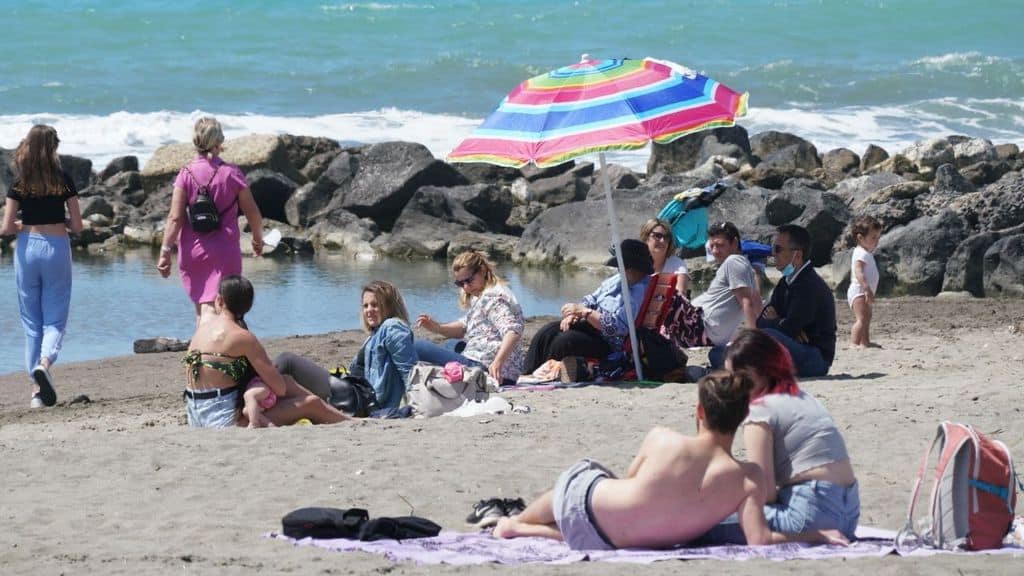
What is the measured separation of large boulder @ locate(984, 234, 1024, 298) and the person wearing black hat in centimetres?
534

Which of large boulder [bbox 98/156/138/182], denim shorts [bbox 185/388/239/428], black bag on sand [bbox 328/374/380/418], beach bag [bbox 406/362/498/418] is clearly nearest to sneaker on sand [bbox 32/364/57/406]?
denim shorts [bbox 185/388/239/428]

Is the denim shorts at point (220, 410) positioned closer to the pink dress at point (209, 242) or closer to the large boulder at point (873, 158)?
the pink dress at point (209, 242)

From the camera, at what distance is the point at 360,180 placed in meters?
20.3

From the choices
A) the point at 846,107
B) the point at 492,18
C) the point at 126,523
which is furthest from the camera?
the point at 492,18

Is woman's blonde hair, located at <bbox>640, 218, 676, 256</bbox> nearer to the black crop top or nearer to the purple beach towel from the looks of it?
the black crop top

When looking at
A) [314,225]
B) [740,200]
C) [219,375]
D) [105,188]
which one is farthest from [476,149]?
[105,188]

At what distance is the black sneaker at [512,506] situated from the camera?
6066 millimetres

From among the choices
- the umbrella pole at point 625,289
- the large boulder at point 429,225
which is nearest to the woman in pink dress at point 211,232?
the umbrella pole at point 625,289

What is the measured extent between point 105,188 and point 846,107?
18.6m

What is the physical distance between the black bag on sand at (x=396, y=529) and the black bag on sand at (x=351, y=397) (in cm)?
254

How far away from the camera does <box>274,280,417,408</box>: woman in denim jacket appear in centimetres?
826

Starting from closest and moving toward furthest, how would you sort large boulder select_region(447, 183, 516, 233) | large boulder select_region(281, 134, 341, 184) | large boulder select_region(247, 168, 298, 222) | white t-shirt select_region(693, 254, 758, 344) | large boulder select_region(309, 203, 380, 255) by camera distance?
white t-shirt select_region(693, 254, 758, 344), large boulder select_region(309, 203, 380, 255), large boulder select_region(447, 183, 516, 233), large boulder select_region(247, 168, 298, 222), large boulder select_region(281, 134, 341, 184)

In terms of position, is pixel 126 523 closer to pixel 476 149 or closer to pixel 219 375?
pixel 219 375

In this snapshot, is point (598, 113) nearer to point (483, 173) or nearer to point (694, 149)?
point (483, 173)
